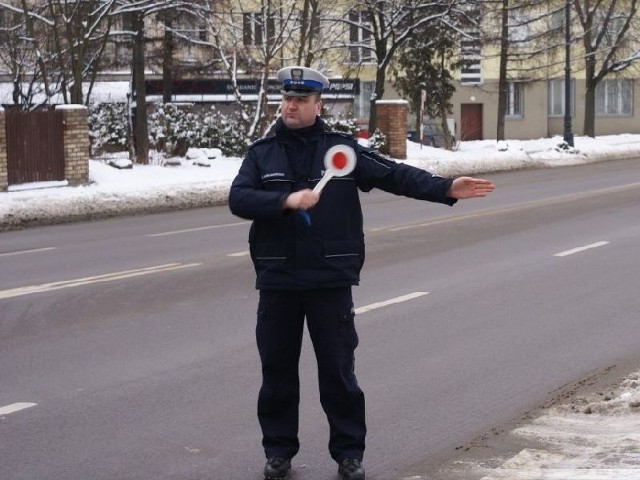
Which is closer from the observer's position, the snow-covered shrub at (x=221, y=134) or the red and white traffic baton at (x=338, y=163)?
the red and white traffic baton at (x=338, y=163)

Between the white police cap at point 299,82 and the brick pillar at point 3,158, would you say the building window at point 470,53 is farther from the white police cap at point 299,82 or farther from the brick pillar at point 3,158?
the white police cap at point 299,82

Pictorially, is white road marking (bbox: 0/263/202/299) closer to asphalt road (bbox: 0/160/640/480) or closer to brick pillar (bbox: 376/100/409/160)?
asphalt road (bbox: 0/160/640/480)

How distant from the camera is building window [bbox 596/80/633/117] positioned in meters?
68.8

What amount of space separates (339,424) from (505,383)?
8.76ft

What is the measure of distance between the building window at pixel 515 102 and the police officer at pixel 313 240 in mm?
60847

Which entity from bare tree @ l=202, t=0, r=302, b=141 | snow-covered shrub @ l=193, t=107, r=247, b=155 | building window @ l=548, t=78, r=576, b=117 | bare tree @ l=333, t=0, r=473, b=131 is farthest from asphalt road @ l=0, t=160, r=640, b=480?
building window @ l=548, t=78, r=576, b=117

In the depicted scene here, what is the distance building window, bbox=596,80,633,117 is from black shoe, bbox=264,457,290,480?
65062 mm

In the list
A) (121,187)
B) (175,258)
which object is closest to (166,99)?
(121,187)

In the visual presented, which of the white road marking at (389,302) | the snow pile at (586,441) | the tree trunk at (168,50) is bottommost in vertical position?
the snow pile at (586,441)

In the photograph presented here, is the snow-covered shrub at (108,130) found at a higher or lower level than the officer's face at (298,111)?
higher

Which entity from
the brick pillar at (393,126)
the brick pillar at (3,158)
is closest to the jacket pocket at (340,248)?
the brick pillar at (3,158)

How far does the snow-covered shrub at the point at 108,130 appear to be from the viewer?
3369 cm

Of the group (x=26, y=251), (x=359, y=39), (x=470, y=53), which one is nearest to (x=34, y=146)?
(x=26, y=251)

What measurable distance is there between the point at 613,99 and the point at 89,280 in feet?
196
